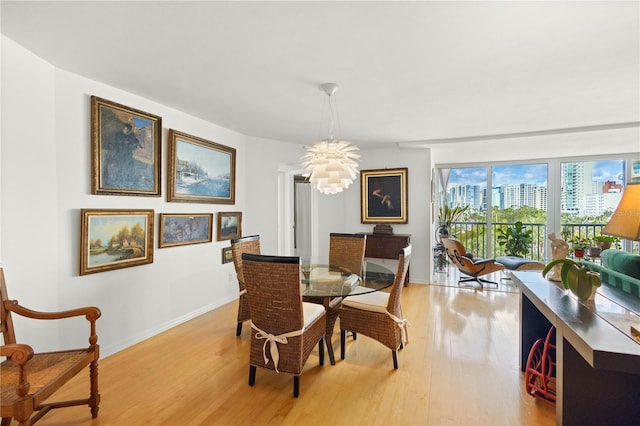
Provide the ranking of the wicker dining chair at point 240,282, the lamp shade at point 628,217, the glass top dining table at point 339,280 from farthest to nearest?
the wicker dining chair at point 240,282, the glass top dining table at point 339,280, the lamp shade at point 628,217

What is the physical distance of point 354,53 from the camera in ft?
6.93

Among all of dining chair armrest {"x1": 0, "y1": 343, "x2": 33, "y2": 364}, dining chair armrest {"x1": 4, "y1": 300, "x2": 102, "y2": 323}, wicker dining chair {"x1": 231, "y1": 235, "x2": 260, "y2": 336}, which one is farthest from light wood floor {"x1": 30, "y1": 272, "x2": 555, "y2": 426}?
dining chair armrest {"x1": 0, "y1": 343, "x2": 33, "y2": 364}

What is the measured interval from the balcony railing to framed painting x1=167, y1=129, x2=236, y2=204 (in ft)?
16.8

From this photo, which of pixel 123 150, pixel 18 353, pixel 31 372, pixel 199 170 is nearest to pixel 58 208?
pixel 123 150

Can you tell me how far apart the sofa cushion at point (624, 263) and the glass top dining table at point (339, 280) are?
5.29 ft

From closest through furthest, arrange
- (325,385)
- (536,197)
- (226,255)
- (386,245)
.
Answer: (325,385), (226,255), (386,245), (536,197)

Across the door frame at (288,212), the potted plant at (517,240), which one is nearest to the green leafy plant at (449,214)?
the potted plant at (517,240)

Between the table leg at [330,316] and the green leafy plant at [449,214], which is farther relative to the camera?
the green leafy plant at [449,214]

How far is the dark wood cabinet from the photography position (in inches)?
204

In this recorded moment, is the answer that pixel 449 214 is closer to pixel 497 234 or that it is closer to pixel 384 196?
pixel 497 234

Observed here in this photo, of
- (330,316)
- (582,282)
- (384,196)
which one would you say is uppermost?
(384,196)

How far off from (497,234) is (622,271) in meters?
4.79

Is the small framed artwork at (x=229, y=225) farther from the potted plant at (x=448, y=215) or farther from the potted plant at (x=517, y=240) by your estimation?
the potted plant at (x=517, y=240)

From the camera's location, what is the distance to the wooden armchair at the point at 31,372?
4.69 ft
